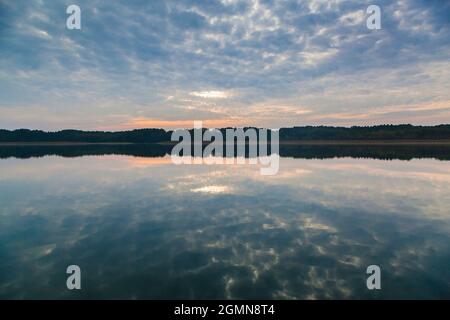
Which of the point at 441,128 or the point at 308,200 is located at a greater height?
the point at 441,128

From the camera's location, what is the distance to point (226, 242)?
10.4 metres

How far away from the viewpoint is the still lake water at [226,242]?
7328 mm

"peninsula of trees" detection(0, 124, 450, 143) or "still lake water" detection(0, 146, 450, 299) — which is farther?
"peninsula of trees" detection(0, 124, 450, 143)

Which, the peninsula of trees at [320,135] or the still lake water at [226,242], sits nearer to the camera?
the still lake water at [226,242]

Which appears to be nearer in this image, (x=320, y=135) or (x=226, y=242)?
(x=226, y=242)

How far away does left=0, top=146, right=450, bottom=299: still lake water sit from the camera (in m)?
7.33

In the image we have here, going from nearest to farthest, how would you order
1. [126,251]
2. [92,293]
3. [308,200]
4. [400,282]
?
[92,293] < [400,282] < [126,251] < [308,200]

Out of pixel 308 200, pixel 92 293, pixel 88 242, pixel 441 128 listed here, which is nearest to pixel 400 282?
pixel 92 293

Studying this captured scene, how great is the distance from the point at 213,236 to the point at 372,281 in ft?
19.2

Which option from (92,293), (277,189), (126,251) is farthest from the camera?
(277,189)

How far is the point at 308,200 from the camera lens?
56.2 feet

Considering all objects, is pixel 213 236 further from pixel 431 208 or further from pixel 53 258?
pixel 431 208

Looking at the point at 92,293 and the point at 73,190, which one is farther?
the point at 73,190

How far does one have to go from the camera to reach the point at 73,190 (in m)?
20.8
